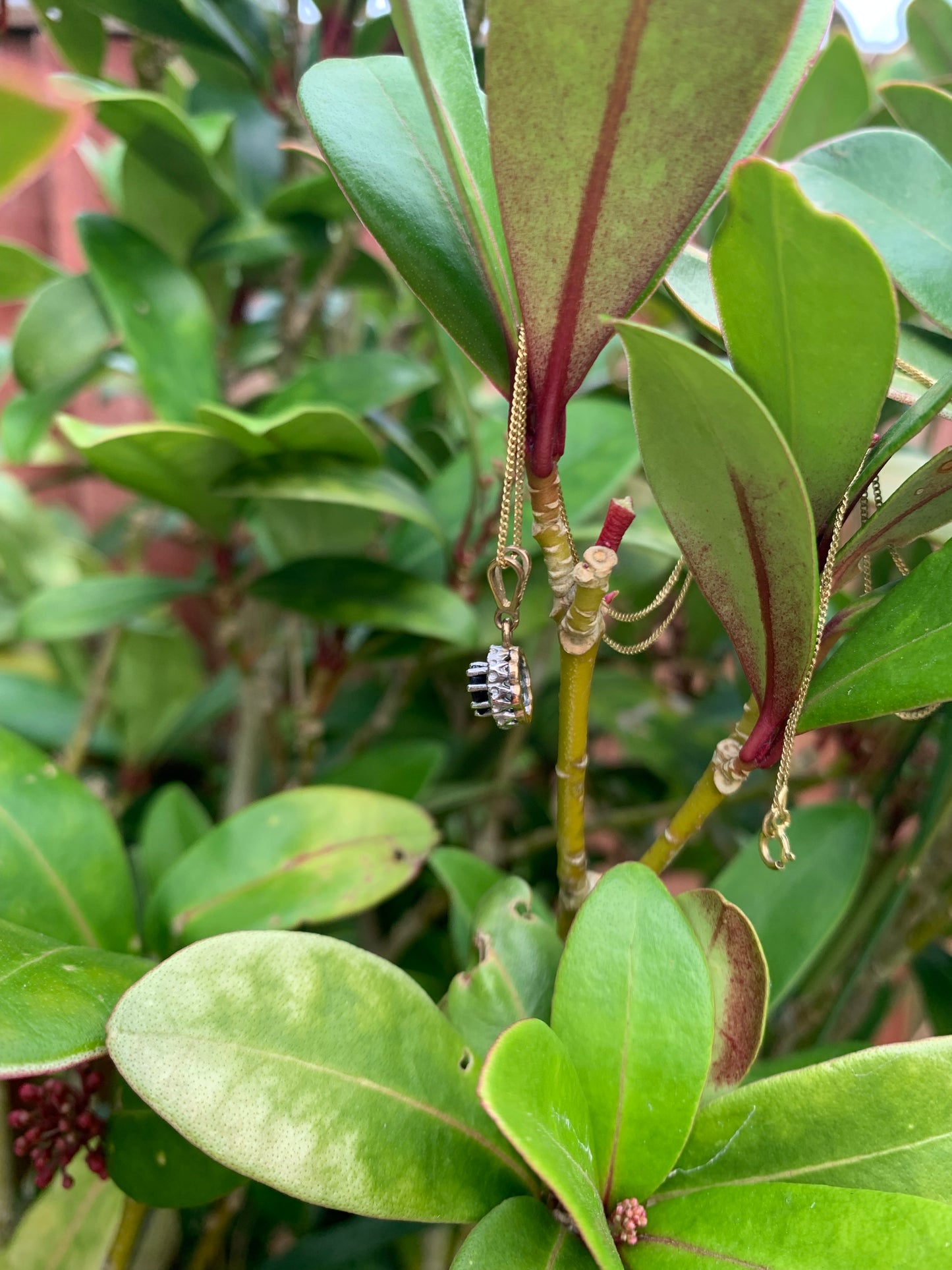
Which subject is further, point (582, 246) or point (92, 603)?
point (92, 603)

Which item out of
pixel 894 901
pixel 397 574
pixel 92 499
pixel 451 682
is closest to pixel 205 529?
pixel 397 574

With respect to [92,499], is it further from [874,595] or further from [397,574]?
[874,595]

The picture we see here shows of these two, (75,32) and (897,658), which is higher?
(75,32)

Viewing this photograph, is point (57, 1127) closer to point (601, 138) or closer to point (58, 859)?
point (58, 859)

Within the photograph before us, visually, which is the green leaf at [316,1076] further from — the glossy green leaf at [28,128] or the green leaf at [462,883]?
the glossy green leaf at [28,128]

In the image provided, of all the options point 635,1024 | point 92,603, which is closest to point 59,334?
point 92,603

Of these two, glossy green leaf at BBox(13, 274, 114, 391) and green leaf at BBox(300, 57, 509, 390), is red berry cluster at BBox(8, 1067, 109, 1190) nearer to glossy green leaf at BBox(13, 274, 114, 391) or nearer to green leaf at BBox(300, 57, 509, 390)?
green leaf at BBox(300, 57, 509, 390)
